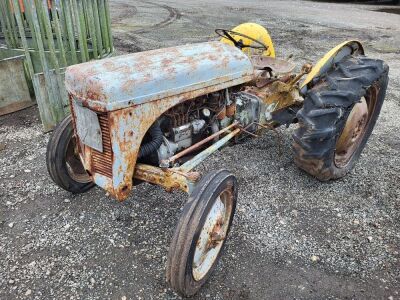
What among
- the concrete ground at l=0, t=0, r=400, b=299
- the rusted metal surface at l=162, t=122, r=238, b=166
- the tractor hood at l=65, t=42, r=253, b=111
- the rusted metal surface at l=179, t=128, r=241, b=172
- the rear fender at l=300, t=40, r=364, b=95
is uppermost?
the tractor hood at l=65, t=42, r=253, b=111

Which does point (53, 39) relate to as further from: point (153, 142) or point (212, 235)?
point (212, 235)

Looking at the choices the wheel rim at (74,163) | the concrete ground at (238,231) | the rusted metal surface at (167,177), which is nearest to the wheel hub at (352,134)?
the concrete ground at (238,231)

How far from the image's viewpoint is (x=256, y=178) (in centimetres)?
350

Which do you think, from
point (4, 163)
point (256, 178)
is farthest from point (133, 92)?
point (4, 163)

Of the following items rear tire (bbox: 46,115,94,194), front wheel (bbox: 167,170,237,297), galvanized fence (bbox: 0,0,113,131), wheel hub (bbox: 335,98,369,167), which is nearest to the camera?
front wheel (bbox: 167,170,237,297)

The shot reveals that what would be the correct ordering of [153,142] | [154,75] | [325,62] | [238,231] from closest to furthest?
[154,75] < [153,142] < [238,231] < [325,62]

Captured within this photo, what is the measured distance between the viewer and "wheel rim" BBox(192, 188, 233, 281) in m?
2.26

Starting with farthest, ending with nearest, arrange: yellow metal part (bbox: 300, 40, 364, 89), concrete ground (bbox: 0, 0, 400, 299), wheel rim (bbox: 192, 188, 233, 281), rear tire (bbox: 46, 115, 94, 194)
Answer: yellow metal part (bbox: 300, 40, 364, 89) → rear tire (bbox: 46, 115, 94, 194) → concrete ground (bbox: 0, 0, 400, 299) → wheel rim (bbox: 192, 188, 233, 281)

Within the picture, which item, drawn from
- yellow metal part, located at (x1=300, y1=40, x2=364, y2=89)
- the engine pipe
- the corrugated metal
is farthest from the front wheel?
yellow metal part, located at (x1=300, y1=40, x2=364, y2=89)

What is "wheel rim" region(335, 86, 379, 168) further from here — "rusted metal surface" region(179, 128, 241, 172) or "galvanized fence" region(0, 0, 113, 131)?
"galvanized fence" region(0, 0, 113, 131)

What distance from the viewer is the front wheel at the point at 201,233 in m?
2.05

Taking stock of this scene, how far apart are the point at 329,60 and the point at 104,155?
2.12m

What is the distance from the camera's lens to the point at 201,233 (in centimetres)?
219

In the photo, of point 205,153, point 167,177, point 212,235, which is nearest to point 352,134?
point 205,153
